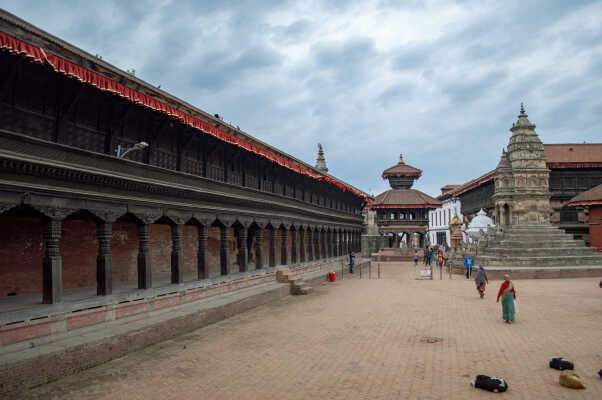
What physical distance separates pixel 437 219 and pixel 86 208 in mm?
76625

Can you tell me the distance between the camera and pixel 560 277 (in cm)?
2675

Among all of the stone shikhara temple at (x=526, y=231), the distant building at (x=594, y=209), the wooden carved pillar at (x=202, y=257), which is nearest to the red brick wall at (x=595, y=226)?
the distant building at (x=594, y=209)

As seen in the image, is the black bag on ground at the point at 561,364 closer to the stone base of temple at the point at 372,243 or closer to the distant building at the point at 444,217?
the stone base of temple at the point at 372,243

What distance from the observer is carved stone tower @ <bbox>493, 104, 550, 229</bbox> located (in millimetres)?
33869

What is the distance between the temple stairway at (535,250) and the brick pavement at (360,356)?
12.8 m

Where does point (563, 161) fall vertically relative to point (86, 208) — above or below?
above

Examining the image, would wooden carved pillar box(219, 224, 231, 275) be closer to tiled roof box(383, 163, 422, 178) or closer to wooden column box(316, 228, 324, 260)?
wooden column box(316, 228, 324, 260)

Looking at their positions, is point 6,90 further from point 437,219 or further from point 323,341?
point 437,219

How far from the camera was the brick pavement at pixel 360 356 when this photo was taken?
7.46 metres

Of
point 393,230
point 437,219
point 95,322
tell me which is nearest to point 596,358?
point 95,322

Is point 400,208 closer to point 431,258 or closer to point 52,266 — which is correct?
point 431,258

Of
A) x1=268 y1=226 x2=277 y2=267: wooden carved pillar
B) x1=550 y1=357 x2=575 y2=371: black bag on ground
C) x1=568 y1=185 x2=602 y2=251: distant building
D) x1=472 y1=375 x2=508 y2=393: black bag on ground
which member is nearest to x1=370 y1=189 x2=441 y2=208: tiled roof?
x1=568 y1=185 x2=602 y2=251: distant building

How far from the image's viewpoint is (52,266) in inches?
381

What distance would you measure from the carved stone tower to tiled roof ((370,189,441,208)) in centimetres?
1257
